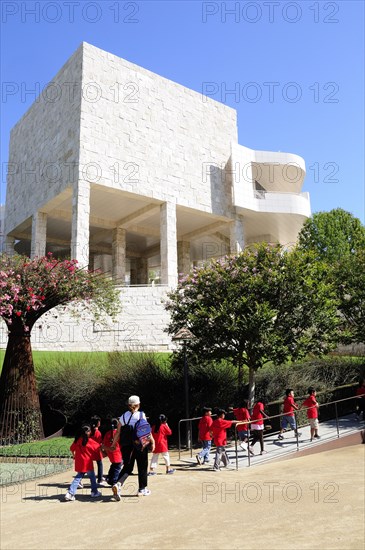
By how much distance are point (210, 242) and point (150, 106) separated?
14921 mm

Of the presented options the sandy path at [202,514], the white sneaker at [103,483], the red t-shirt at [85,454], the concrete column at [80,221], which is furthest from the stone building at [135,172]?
the red t-shirt at [85,454]

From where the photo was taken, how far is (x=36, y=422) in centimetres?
1347

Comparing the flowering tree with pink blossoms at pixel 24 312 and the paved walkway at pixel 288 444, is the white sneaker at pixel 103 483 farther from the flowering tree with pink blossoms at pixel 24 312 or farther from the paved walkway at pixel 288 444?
the flowering tree with pink blossoms at pixel 24 312

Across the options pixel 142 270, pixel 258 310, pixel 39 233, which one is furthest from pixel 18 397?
pixel 142 270

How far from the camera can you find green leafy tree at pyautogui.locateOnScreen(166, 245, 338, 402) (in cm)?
1422

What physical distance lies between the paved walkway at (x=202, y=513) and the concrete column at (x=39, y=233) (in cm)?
2430

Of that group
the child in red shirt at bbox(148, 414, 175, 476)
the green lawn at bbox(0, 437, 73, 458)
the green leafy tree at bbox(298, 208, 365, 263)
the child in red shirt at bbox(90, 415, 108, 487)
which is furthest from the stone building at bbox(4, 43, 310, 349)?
the child in red shirt at bbox(90, 415, 108, 487)

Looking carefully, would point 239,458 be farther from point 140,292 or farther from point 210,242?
point 210,242

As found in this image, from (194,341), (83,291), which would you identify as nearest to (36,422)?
(83,291)

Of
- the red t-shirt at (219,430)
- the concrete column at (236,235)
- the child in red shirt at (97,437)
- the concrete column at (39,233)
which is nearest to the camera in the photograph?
the child in red shirt at (97,437)

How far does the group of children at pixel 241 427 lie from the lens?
10.4 m

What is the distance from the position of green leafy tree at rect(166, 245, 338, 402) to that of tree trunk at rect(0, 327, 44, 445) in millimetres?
5013

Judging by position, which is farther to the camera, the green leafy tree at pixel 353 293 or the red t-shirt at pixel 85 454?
the green leafy tree at pixel 353 293

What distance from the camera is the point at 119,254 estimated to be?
35.4m
